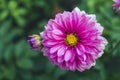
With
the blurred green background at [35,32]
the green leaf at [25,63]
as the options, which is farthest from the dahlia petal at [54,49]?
the green leaf at [25,63]

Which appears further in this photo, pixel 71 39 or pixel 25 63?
pixel 25 63

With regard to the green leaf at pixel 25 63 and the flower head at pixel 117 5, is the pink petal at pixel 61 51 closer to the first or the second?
the flower head at pixel 117 5

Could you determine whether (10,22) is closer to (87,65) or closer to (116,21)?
(116,21)

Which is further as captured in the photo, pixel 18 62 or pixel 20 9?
pixel 20 9

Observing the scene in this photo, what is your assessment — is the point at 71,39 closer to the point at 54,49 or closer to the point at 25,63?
the point at 54,49

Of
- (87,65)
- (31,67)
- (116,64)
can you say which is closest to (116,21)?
(116,64)

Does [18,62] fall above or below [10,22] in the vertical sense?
below

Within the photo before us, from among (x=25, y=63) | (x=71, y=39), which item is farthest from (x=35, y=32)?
(x=71, y=39)
